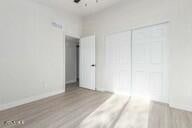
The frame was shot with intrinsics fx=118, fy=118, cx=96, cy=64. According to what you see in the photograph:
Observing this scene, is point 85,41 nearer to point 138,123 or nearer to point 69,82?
point 69,82

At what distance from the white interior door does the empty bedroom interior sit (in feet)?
0.12

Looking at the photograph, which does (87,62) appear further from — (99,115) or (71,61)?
(99,115)

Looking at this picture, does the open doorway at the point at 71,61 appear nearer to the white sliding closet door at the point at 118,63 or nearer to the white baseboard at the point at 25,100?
the white baseboard at the point at 25,100

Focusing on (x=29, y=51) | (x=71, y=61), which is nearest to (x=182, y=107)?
(x=29, y=51)

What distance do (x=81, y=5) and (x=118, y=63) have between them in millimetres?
2178

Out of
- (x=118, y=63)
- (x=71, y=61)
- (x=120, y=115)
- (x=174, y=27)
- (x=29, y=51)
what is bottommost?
(x=120, y=115)

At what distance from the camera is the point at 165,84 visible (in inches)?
117

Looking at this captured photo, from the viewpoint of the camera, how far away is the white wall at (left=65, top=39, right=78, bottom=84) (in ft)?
19.0

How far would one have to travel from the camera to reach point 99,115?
2.36 metres

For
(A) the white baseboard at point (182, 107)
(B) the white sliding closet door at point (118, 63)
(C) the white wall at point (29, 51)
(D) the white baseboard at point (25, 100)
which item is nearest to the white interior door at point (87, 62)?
(B) the white sliding closet door at point (118, 63)

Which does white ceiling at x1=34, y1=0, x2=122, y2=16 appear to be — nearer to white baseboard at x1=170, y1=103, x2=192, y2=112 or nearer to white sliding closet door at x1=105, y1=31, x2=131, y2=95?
white sliding closet door at x1=105, y1=31, x2=131, y2=95

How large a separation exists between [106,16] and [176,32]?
2.19 m

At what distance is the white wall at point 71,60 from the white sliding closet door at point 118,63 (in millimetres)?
2461

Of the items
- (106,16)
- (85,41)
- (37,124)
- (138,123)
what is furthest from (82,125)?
(106,16)
